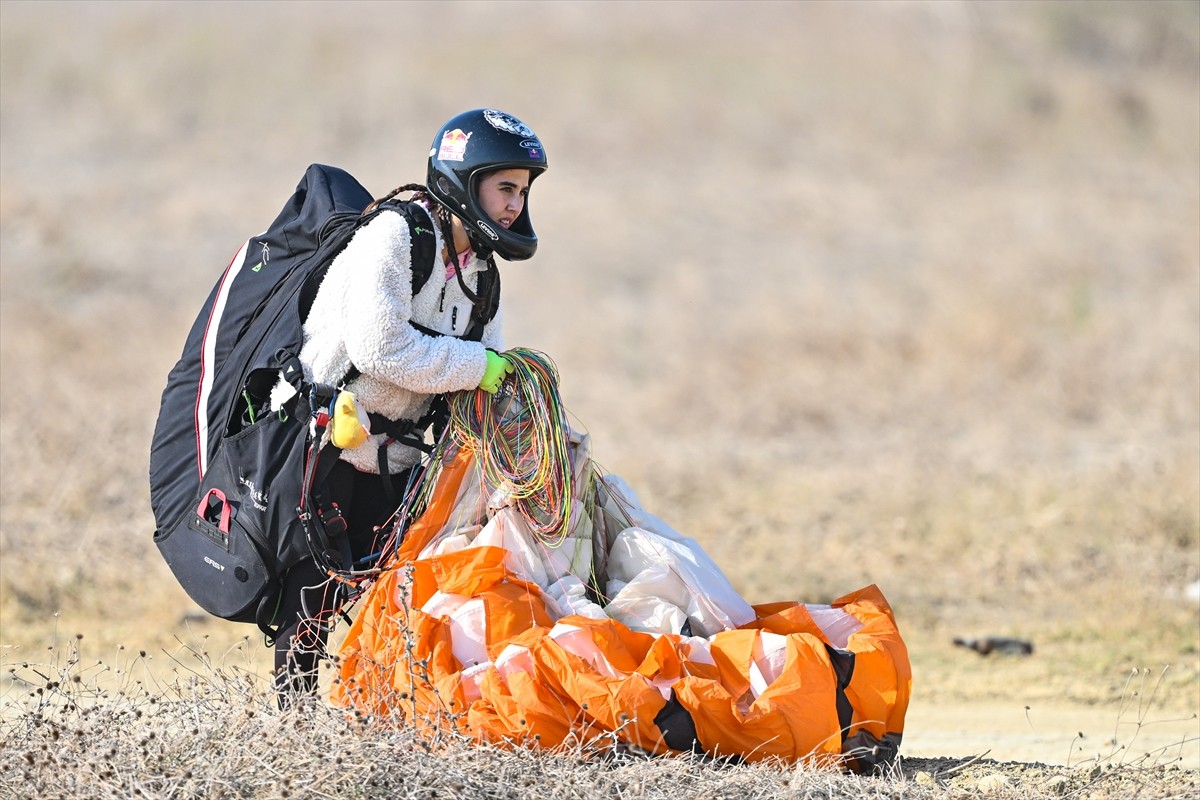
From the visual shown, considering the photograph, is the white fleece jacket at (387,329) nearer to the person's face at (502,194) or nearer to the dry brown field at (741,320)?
the person's face at (502,194)

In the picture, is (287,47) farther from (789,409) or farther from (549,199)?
(789,409)

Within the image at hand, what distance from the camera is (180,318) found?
14273mm

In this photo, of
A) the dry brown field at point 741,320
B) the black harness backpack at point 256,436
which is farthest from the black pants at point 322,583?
the dry brown field at point 741,320

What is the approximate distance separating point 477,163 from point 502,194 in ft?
0.41

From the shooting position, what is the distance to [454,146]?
3.87 m

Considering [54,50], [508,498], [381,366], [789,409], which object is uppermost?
[54,50]

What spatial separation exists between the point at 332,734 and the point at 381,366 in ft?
3.11

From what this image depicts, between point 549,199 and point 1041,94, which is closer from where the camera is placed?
point 549,199

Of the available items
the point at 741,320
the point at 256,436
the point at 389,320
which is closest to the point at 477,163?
the point at 389,320

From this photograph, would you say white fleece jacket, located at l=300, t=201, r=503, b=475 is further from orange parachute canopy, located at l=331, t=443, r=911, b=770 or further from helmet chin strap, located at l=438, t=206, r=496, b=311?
orange parachute canopy, located at l=331, t=443, r=911, b=770

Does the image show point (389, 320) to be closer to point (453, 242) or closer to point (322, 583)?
point (453, 242)

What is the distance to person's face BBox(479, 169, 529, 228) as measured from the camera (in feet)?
12.8

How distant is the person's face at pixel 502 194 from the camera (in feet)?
12.8

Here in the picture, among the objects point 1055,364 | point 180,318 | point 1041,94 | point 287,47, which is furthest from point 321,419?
point 287,47
